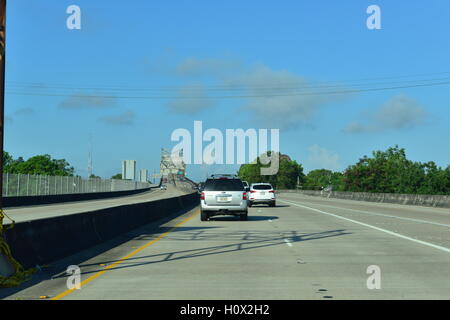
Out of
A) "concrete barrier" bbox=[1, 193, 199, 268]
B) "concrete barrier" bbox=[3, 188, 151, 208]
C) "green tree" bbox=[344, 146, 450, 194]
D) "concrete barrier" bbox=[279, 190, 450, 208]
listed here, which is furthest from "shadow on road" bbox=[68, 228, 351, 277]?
"green tree" bbox=[344, 146, 450, 194]

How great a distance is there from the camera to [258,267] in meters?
12.3

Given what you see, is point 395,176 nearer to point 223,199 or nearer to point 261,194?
point 261,194

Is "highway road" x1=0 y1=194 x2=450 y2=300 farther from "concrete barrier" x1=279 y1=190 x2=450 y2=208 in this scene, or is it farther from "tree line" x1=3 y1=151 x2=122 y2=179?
"tree line" x1=3 y1=151 x2=122 y2=179

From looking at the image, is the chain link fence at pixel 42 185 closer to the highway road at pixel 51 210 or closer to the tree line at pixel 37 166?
the highway road at pixel 51 210

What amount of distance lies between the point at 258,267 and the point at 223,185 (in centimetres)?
1600

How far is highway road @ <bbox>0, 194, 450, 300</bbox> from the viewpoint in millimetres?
9320

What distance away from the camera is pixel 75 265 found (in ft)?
42.0

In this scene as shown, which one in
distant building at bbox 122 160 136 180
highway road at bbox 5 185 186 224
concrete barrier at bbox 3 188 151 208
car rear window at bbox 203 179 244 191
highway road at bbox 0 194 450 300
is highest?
distant building at bbox 122 160 136 180

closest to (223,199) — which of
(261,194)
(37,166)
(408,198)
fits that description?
(261,194)

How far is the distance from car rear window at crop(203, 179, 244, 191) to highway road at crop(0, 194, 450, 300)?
24.1ft

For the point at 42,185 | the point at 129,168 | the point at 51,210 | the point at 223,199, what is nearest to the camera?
the point at 223,199

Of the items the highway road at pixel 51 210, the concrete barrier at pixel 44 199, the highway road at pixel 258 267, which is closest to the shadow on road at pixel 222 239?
the highway road at pixel 258 267
